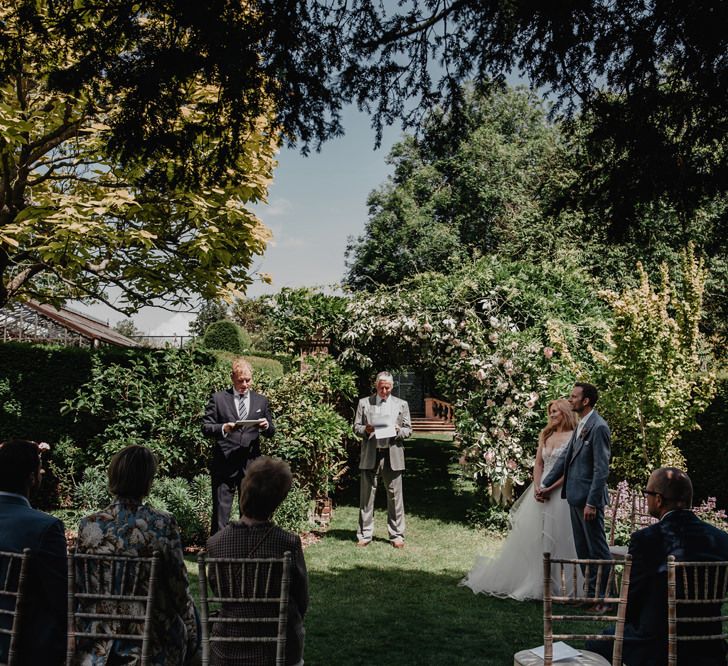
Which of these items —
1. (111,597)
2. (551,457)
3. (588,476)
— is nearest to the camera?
(111,597)

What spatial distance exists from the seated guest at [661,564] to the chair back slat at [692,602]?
20 mm

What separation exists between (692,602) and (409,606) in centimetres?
339

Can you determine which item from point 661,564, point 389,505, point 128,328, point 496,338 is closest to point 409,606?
point 389,505

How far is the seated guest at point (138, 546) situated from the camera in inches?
123

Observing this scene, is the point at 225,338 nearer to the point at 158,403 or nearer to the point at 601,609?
the point at 158,403

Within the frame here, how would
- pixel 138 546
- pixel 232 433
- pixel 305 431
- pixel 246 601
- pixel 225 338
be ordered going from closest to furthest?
1. pixel 246 601
2. pixel 138 546
3. pixel 232 433
4. pixel 305 431
5. pixel 225 338

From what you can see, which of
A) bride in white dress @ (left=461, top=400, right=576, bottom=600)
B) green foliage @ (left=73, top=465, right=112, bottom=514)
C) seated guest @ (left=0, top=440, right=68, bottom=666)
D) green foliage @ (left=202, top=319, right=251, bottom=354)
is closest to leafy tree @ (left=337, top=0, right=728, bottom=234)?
bride in white dress @ (left=461, top=400, right=576, bottom=600)

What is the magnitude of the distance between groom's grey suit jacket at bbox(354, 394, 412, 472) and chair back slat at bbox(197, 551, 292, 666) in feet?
17.8

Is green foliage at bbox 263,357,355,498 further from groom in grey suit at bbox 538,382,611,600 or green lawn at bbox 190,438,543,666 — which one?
groom in grey suit at bbox 538,382,611,600

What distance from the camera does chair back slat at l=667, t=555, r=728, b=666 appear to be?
3031mm

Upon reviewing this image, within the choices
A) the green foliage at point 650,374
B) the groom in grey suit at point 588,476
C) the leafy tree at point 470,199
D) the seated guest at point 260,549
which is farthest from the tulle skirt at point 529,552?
the leafy tree at point 470,199

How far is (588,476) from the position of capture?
6.04 m

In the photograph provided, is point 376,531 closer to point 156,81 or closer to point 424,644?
point 424,644

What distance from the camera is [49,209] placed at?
843cm
